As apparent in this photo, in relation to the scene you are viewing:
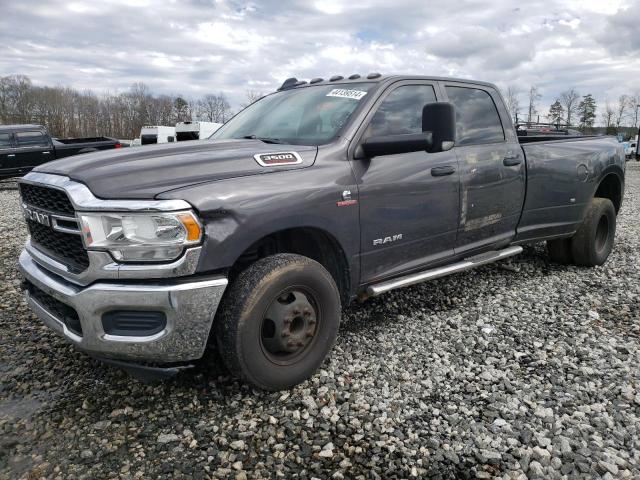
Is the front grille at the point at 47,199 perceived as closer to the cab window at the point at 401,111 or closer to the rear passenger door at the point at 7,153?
the cab window at the point at 401,111

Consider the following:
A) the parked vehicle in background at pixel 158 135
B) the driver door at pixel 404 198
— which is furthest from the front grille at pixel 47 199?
the parked vehicle in background at pixel 158 135

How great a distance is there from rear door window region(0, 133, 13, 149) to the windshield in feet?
43.6

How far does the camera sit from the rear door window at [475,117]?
3949 mm

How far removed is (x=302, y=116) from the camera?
3.53 m

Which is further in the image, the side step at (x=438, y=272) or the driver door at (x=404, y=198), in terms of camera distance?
the side step at (x=438, y=272)

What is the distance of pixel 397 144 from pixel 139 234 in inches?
62.7

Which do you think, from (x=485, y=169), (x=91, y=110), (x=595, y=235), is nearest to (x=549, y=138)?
(x=595, y=235)

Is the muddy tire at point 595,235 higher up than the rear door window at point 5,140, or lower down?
lower down

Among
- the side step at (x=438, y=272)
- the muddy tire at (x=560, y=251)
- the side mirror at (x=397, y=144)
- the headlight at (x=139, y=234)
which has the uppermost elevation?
the side mirror at (x=397, y=144)

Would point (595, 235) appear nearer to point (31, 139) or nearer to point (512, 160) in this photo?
point (512, 160)

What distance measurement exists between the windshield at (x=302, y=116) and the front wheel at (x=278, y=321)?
0.94 meters

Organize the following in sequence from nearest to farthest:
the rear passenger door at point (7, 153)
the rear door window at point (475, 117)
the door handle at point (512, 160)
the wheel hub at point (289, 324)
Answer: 1. the wheel hub at point (289, 324)
2. the rear door window at point (475, 117)
3. the door handle at point (512, 160)
4. the rear passenger door at point (7, 153)

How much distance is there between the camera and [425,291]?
461cm

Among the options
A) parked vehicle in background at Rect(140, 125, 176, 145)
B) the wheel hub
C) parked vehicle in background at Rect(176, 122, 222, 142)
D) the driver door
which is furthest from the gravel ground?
parked vehicle in background at Rect(140, 125, 176, 145)
